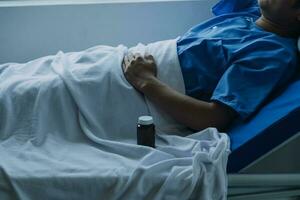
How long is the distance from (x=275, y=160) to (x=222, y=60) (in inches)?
15.4

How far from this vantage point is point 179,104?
49.6 inches

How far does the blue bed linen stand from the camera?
1092 millimetres

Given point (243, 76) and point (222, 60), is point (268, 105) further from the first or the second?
point (222, 60)

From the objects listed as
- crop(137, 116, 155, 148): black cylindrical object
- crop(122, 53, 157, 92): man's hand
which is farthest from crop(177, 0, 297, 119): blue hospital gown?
crop(137, 116, 155, 148): black cylindrical object

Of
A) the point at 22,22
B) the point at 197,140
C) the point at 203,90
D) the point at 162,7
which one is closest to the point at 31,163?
the point at 197,140

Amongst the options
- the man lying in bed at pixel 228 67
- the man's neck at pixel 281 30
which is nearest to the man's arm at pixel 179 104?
the man lying in bed at pixel 228 67

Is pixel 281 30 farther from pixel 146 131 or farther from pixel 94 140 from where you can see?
pixel 94 140

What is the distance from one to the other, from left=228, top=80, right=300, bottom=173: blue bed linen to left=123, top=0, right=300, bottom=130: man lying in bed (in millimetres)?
67

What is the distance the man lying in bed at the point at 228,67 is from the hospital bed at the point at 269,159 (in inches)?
4.3

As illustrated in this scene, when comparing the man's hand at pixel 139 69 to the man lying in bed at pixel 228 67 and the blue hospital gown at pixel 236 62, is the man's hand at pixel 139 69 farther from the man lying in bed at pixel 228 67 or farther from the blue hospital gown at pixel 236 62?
the blue hospital gown at pixel 236 62

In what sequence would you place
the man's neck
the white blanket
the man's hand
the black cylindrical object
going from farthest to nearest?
the man's neck, the man's hand, the black cylindrical object, the white blanket

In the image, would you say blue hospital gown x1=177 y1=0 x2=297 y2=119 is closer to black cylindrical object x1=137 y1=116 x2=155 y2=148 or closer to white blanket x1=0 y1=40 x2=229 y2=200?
white blanket x1=0 y1=40 x2=229 y2=200

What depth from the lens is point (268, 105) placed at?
1.22m

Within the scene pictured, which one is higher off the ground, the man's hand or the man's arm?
the man's hand
